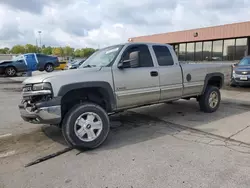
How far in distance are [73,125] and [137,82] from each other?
1.56 m

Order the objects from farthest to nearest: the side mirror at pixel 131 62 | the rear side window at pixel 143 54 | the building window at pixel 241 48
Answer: the building window at pixel 241 48, the rear side window at pixel 143 54, the side mirror at pixel 131 62

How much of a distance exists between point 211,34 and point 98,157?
19886 mm

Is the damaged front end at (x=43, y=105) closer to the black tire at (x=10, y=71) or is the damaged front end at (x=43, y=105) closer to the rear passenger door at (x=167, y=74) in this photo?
the rear passenger door at (x=167, y=74)

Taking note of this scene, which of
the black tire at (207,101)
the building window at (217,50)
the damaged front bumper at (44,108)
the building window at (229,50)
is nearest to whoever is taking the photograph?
the damaged front bumper at (44,108)

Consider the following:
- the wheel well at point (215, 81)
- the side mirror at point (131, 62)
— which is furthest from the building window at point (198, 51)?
the side mirror at point (131, 62)

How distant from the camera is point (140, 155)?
3672mm

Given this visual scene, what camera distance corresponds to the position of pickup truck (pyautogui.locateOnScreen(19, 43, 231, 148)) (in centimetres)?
374

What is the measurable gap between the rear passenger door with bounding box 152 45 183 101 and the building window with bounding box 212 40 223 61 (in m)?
16.8

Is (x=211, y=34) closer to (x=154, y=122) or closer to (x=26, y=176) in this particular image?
(x=154, y=122)

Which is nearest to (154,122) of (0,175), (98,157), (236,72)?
(98,157)

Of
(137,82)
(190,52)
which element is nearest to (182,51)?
(190,52)

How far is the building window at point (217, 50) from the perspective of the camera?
2040cm

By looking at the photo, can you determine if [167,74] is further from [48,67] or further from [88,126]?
[48,67]

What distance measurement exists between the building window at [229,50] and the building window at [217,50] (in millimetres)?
375
